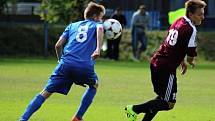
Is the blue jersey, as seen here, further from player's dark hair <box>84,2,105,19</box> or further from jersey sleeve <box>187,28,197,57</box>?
jersey sleeve <box>187,28,197,57</box>

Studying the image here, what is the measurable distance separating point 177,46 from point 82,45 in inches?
56.6

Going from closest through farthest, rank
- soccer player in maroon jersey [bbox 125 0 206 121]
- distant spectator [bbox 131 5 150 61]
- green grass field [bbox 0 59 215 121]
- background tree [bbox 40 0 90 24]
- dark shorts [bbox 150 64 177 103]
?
1. soccer player in maroon jersey [bbox 125 0 206 121]
2. dark shorts [bbox 150 64 177 103]
3. green grass field [bbox 0 59 215 121]
4. distant spectator [bbox 131 5 150 61]
5. background tree [bbox 40 0 90 24]

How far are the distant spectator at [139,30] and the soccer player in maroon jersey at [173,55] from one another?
18666 mm

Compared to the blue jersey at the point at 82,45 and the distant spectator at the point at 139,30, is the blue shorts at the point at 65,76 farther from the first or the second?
the distant spectator at the point at 139,30

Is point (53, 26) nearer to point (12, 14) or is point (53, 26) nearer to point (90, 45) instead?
point (12, 14)

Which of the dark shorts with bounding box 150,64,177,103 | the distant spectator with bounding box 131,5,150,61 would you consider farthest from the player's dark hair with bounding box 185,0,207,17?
the distant spectator with bounding box 131,5,150,61

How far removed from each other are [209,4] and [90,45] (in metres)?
31.2

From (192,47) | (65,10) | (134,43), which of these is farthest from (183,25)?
(65,10)

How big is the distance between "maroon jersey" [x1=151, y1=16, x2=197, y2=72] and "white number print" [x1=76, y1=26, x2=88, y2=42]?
3.57 feet

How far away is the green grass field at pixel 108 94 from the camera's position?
13.0m

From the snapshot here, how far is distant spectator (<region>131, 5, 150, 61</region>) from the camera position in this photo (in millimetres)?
29745

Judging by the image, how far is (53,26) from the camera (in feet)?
106

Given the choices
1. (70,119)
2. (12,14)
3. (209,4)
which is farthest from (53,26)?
(70,119)

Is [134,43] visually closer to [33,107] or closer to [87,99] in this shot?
[87,99]
